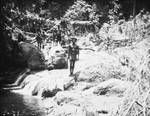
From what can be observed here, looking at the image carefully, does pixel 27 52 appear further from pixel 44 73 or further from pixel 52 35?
pixel 52 35

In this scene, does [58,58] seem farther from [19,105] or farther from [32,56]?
[19,105]

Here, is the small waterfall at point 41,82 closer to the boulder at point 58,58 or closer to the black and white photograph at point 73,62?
the black and white photograph at point 73,62

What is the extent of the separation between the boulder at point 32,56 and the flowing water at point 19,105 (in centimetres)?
490

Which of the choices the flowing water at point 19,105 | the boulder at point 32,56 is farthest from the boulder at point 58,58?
the flowing water at point 19,105

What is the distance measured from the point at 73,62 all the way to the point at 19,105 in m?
3.80

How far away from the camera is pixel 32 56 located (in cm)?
2034

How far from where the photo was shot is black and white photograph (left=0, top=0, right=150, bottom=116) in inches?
140

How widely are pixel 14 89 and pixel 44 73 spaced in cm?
281

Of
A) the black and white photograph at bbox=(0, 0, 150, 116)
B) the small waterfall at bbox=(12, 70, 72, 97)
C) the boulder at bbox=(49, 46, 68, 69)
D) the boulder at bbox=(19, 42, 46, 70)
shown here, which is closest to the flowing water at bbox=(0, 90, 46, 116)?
the black and white photograph at bbox=(0, 0, 150, 116)

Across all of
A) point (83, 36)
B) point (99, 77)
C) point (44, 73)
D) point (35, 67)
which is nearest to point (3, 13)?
point (99, 77)

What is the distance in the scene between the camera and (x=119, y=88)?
444 inches

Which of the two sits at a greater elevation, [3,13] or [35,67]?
[3,13]

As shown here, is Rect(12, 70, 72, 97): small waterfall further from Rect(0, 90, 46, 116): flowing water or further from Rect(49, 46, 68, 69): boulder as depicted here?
Rect(49, 46, 68, 69): boulder

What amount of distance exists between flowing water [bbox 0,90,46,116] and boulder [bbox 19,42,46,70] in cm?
490
